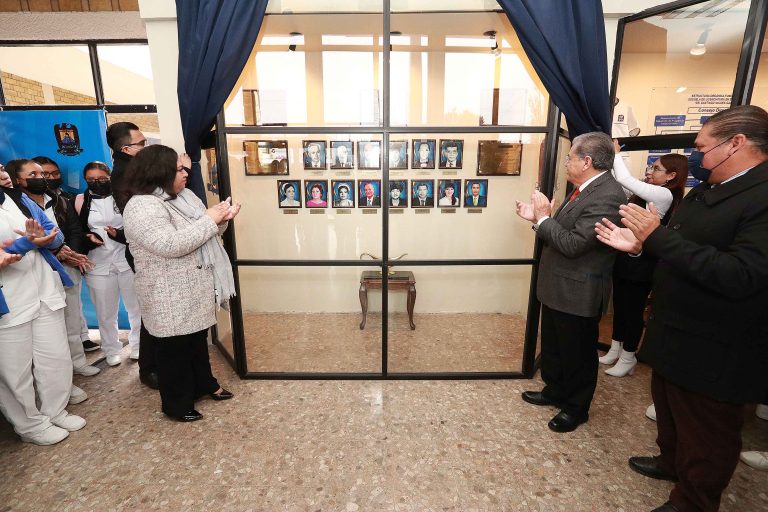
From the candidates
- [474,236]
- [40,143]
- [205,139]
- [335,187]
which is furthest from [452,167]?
[40,143]

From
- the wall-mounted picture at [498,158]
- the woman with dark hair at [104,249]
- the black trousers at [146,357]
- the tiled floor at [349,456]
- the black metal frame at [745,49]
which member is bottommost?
the tiled floor at [349,456]

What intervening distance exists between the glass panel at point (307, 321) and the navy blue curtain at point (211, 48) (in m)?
1.14

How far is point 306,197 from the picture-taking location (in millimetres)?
2709

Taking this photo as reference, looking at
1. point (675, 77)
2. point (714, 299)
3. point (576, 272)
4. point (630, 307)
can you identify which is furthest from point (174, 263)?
point (675, 77)

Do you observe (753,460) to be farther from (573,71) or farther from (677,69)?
(677,69)

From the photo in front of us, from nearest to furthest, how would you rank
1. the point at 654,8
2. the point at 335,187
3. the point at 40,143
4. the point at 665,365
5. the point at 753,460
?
1. the point at 665,365
2. the point at 753,460
3. the point at 654,8
4. the point at 335,187
5. the point at 40,143

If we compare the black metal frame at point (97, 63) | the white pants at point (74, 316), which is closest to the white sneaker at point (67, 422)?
the white pants at point (74, 316)

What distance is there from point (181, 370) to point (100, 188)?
1.62 m

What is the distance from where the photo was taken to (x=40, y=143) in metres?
3.23

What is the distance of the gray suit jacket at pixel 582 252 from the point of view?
189 cm

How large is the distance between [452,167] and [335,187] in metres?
0.88

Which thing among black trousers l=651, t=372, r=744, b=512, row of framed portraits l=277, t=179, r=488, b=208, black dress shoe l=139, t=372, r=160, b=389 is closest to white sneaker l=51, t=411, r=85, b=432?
black dress shoe l=139, t=372, r=160, b=389

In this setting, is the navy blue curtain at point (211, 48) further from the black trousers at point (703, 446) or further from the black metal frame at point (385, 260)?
the black trousers at point (703, 446)

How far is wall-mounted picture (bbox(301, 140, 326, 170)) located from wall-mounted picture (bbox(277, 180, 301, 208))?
171 mm
